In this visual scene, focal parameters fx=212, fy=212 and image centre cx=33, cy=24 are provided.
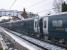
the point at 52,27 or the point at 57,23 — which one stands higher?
the point at 57,23

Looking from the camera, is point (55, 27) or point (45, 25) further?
point (45, 25)

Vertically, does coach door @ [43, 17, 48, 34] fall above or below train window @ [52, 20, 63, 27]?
below

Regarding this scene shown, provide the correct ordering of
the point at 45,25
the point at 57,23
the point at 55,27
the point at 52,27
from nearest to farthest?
the point at 57,23 → the point at 55,27 → the point at 52,27 → the point at 45,25

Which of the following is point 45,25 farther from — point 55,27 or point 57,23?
point 57,23

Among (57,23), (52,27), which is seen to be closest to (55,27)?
(57,23)

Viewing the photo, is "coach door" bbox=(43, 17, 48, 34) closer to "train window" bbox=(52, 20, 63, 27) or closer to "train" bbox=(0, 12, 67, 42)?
"train" bbox=(0, 12, 67, 42)

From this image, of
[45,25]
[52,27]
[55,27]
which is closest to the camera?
[55,27]

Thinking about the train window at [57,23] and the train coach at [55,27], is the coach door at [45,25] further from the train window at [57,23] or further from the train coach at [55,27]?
the train window at [57,23]

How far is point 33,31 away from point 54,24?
6.88 meters

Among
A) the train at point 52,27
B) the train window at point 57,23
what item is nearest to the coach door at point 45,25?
the train at point 52,27

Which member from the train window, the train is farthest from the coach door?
the train window

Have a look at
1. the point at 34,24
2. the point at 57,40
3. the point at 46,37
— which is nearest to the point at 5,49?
the point at 57,40

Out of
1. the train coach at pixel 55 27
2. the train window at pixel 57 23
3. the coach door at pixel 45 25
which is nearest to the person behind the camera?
the train coach at pixel 55 27

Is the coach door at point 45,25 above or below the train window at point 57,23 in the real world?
below
